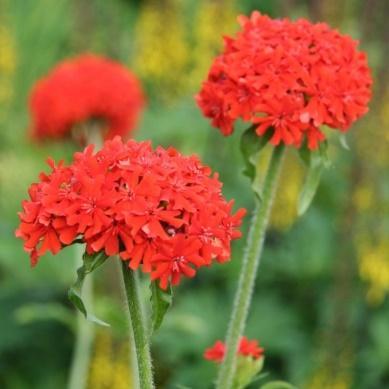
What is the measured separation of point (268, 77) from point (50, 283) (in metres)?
2.83

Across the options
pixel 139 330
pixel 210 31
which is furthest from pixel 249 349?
pixel 210 31

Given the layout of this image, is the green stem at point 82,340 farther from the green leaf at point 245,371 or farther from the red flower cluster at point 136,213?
the red flower cluster at point 136,213

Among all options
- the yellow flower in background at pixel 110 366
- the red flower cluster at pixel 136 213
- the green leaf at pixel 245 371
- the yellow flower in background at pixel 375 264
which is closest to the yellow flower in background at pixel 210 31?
the yellow flower in background at pixel 375 264

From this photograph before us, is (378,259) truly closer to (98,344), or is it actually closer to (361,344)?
(361,344)

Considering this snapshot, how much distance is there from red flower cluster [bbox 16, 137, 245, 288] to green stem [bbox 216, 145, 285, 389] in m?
0.33

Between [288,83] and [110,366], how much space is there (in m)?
2.10

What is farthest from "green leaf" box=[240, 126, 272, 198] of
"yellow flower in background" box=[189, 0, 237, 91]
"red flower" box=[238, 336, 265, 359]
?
"yellow flower in background" box=[189, 0, 237, 91]

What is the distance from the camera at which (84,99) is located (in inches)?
152

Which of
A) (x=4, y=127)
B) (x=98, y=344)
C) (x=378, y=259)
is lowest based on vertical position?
(x=98, y=344)

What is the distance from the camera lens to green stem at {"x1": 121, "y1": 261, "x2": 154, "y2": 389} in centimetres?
163

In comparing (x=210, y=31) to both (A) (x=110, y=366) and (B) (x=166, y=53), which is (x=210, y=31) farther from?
(A) (x=110, y=366)

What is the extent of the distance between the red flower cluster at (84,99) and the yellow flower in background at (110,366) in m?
0.80

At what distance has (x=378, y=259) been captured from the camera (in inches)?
145

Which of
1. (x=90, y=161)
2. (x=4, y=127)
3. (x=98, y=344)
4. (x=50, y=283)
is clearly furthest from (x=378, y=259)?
(x=4, y=127)
